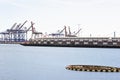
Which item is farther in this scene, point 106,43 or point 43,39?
point 43,39

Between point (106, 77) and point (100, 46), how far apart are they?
437 feet

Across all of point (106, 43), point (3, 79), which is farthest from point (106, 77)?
point (106, 43)

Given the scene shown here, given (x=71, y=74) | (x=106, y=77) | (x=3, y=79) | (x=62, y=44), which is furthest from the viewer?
(x=62, y=44)

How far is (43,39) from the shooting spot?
19675cm

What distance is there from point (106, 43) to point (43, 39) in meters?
40.2

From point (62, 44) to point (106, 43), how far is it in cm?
2864

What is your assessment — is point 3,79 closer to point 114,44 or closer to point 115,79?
point 115,79

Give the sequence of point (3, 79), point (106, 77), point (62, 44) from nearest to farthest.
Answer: point (3, 79), point (106, 77), point (62, 44)

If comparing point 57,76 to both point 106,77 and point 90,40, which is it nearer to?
point 106,77

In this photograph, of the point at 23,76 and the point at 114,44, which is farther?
the point at 114,44

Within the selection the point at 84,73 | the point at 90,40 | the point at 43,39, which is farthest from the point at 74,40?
the point at 84,73

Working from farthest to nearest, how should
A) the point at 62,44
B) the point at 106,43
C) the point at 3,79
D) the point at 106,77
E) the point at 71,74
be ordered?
the point at 62,44 → the point at 106,43 → the point at 71,74 → the point at 106,77 → the point at 3,79

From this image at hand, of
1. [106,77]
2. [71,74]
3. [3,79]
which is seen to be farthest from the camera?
[71,74]

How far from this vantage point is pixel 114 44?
17425cm
